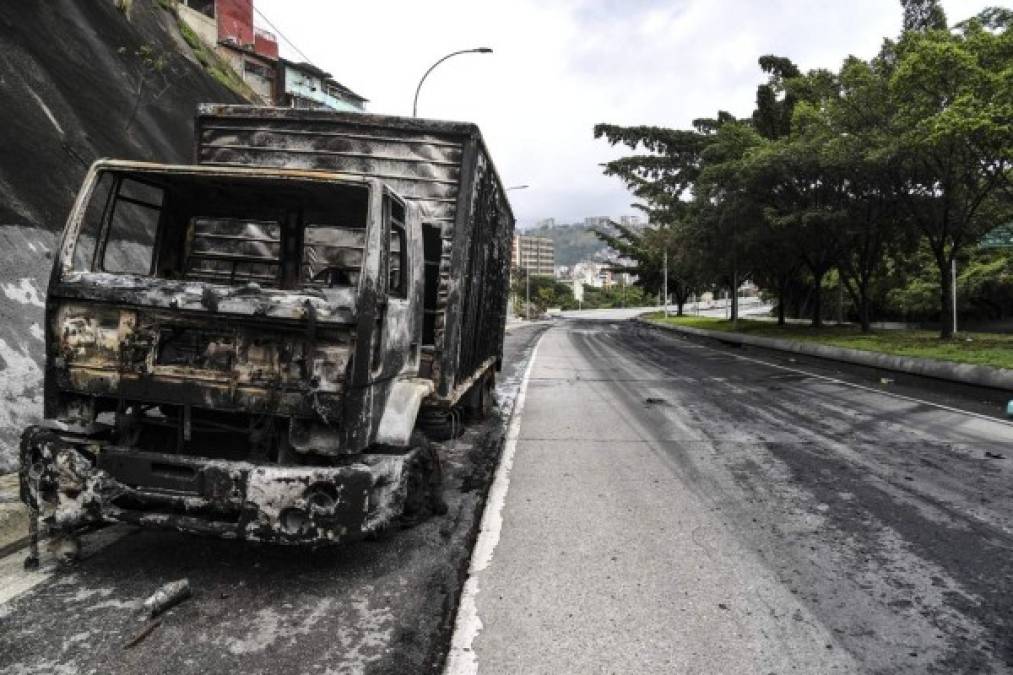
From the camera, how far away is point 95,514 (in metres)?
3.61

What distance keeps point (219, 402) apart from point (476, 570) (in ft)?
5.87

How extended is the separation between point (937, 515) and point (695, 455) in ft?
7.98

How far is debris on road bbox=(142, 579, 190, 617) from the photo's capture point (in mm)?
3402

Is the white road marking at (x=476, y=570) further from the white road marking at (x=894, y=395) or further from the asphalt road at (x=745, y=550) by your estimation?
the white road marking at (x=894, y=395)

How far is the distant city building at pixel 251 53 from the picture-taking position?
45188 mm

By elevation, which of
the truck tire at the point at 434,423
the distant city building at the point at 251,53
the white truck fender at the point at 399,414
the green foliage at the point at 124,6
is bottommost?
the truck tire at the point at 434,423

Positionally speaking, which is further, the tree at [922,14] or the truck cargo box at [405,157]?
the tree at [922,14]

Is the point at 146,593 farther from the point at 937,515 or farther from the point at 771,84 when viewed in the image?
the point at 771,84

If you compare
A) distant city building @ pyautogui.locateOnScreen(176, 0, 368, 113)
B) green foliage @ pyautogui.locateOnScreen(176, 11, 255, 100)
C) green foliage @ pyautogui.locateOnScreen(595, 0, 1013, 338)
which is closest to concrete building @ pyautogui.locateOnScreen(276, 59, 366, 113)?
distant city building @ pyautogui.locateOnScreen(176, 0, 368, 113)

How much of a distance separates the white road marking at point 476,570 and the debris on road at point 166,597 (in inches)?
56.5

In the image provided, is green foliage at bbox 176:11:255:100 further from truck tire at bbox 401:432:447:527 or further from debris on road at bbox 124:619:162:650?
debris on road at bbox 124:619:162:650

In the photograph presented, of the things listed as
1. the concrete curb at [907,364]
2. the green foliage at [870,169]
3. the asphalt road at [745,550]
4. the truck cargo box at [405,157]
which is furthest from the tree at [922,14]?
the truck cargo box at [405,157]

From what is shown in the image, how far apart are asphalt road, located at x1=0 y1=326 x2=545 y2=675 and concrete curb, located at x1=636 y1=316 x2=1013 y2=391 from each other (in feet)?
43.1

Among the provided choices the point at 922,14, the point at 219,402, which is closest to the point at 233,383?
the point at 219,402
